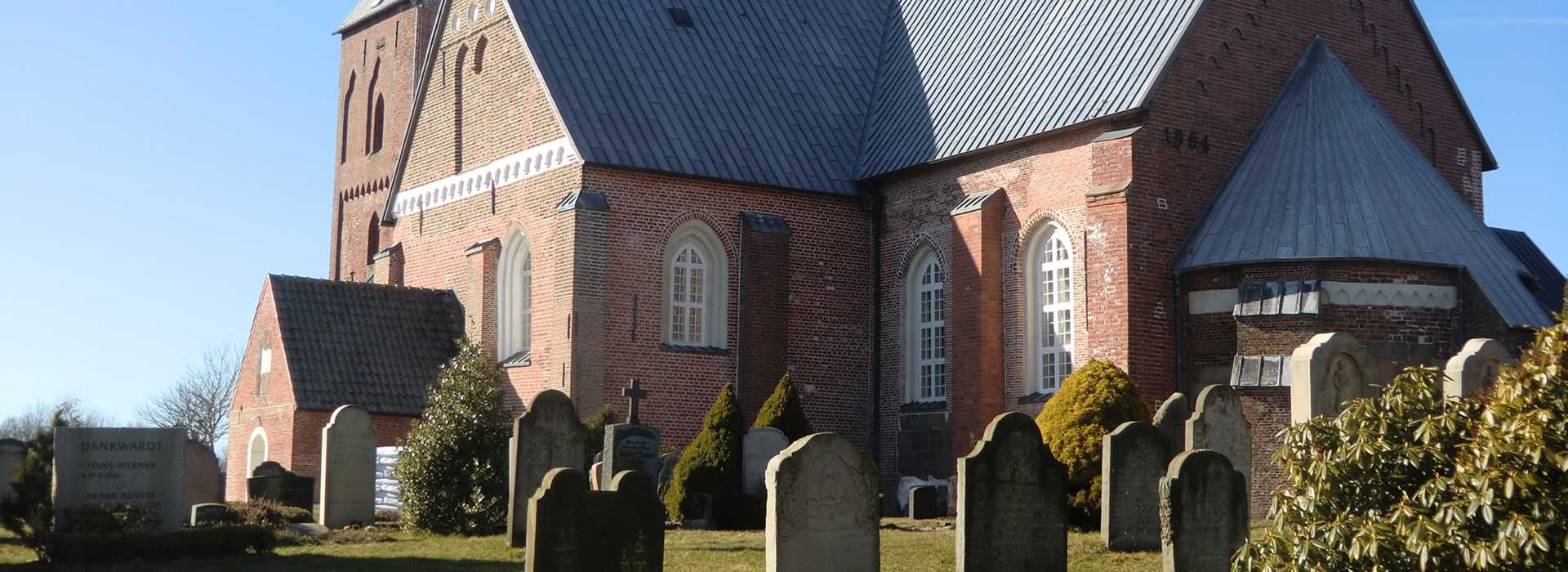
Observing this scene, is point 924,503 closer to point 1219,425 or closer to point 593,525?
point 1219,425

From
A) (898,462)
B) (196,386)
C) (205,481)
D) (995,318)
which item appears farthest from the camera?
(196,386)

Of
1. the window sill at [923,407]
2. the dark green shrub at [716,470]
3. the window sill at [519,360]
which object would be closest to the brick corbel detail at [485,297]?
the window sill at [519,360]

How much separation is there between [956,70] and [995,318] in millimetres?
5318

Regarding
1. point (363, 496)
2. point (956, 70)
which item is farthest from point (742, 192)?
point (363, 496)

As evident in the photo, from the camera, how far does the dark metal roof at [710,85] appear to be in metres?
28.2

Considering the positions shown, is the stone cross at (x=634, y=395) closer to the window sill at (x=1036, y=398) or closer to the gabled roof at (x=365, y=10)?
the window sill at (x=1036, y=398)

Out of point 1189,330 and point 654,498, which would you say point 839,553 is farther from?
point 1189,330

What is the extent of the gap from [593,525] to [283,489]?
489 inches

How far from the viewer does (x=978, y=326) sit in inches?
1047

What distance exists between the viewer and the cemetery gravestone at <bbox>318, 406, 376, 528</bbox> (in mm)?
21719

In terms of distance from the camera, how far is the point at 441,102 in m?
32.1

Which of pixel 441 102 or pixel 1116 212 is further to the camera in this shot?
pixel 441 102

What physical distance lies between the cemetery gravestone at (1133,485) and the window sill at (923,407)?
12.0 metres

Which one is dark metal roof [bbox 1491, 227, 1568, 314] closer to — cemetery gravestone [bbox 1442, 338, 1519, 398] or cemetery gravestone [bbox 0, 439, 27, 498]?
cemetery gravestone [bbox 1442, 338, 1519, 398]
